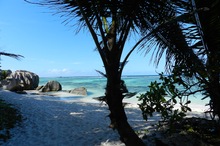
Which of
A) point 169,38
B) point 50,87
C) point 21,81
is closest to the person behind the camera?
point 169,38

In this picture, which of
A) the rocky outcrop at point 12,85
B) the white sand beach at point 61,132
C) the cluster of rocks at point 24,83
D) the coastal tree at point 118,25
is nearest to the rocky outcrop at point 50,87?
the cluster of rocks at point 24,83

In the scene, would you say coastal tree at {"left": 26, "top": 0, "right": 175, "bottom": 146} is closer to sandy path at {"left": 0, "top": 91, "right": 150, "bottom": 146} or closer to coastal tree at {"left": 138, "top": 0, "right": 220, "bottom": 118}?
coastal tree at {"left": 138, "top": 0, "right": 220, "bottom": 118}

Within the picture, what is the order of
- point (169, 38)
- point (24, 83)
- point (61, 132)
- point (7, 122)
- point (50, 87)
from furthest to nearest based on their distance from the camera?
point (50, 87) → point (24, 83) → point (7, 122) → point (61, 132) → point (169, 38)

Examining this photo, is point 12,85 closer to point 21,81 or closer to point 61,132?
point 21,81

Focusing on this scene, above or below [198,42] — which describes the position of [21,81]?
below

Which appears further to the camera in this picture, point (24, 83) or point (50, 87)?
point (50, 87)

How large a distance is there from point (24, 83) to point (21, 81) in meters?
0.84

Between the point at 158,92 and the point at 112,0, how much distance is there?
4.90ft

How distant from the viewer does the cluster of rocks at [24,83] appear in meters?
22.1

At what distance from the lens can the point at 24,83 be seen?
78.8 feet

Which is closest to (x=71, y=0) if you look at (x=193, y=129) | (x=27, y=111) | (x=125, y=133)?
(x=125, y=133)

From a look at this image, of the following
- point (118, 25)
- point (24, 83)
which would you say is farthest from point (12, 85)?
point (118, 25)

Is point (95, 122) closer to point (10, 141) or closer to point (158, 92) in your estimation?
point (10, 141)

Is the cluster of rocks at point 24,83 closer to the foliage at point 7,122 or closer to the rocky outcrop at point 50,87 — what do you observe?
the rocky outcrop at point 50,87
